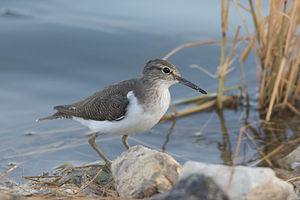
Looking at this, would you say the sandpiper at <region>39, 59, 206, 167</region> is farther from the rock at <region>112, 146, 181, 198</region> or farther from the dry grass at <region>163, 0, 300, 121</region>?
the dry grass at <region>163, 0, 300, 121</region>

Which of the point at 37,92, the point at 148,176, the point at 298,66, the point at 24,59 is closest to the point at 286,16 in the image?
the point at 298,66

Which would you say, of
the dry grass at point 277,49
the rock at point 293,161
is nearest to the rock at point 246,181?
the rock at point 293,161

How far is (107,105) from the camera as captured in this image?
6.04 metres

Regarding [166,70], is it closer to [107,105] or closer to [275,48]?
[107,105]

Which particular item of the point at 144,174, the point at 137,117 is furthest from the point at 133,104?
the point at 144,174

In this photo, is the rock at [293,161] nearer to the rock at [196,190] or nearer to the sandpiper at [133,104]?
the sandpiper at [133,104]

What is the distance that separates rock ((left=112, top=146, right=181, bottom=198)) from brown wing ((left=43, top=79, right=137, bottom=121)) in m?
1.25

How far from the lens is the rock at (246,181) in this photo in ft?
11.9

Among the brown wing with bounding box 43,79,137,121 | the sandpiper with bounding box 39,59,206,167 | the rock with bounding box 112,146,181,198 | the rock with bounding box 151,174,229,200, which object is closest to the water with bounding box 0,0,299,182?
the brown wing with bounding box 43,79,137,121

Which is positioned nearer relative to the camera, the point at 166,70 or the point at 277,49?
the point at 166,70

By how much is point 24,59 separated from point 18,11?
92.6 inches

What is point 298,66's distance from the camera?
8.49 meters

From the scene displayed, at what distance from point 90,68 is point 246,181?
7411 millimetres

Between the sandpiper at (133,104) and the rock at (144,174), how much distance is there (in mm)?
975
